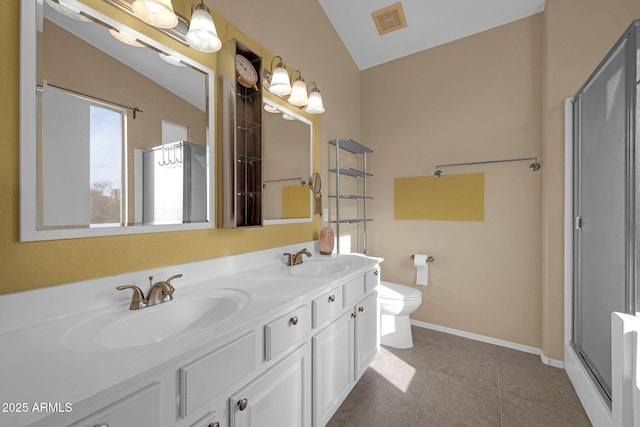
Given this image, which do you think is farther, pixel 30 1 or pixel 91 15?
pixel 91 15

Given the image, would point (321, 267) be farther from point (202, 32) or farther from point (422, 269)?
point (202, 32)

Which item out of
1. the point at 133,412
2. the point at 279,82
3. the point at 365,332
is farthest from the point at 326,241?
the point at 133,412

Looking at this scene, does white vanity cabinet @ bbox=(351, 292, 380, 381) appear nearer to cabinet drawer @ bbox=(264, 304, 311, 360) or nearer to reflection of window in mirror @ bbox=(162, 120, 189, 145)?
cabinet drawer @ bbox=(264, 304, 311, 360)

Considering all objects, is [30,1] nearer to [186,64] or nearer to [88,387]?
[186,64]

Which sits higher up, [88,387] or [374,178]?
[374,178]

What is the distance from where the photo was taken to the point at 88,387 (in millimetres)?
524

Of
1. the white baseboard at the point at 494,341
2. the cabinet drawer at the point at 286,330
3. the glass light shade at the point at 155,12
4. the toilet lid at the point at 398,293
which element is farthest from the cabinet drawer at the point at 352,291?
the glass light shade at the point at 155,12

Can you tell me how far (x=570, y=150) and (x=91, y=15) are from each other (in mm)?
2774

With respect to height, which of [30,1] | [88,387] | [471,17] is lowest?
[88,387]

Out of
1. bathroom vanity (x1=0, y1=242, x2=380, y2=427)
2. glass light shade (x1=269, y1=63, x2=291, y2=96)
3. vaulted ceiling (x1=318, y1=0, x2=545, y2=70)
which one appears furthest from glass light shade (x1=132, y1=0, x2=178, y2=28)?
vaulted ceiling (x1=318, y1=0, x2=545, y2=70)

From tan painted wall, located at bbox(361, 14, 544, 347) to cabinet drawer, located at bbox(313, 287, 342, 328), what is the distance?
1.52m

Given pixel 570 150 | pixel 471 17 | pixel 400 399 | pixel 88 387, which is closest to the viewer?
pixel 88 387

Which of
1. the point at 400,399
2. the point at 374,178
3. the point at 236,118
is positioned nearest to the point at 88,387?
the point at 236,118

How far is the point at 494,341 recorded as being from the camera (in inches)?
92.7
